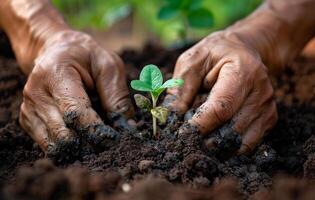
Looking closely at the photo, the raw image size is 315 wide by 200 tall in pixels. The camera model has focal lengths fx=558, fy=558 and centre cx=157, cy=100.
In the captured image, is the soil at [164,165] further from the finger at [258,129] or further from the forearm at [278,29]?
the forearm at [278,29]

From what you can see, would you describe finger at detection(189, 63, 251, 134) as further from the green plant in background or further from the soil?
the green plant in background

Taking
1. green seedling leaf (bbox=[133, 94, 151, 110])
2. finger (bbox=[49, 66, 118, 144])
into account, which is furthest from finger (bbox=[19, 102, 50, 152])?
green seedling leaf (bbox=[133, 94, 151, 110])

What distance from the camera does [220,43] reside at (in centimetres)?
210

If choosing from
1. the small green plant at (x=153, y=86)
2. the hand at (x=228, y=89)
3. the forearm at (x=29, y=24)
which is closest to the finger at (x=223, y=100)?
the hand at (x=228, y=89)

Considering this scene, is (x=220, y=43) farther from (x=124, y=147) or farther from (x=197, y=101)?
(x=124, y=147)

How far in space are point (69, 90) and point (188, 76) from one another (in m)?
0.42

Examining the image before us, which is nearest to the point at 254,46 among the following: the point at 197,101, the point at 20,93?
the point at 197,101

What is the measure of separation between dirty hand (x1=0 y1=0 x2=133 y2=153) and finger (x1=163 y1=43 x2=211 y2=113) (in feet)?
0.55

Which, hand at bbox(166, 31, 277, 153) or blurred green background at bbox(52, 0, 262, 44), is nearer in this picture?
hand at bbox(166, 31, 277, 153)

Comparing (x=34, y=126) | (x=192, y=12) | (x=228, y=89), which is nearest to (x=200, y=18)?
(x=192, y=12)

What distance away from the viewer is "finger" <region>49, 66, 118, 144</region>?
1797 millimetres

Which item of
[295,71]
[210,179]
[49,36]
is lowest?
[295,71]

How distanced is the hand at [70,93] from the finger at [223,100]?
289 mm

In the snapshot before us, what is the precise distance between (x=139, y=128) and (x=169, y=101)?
0.15m
